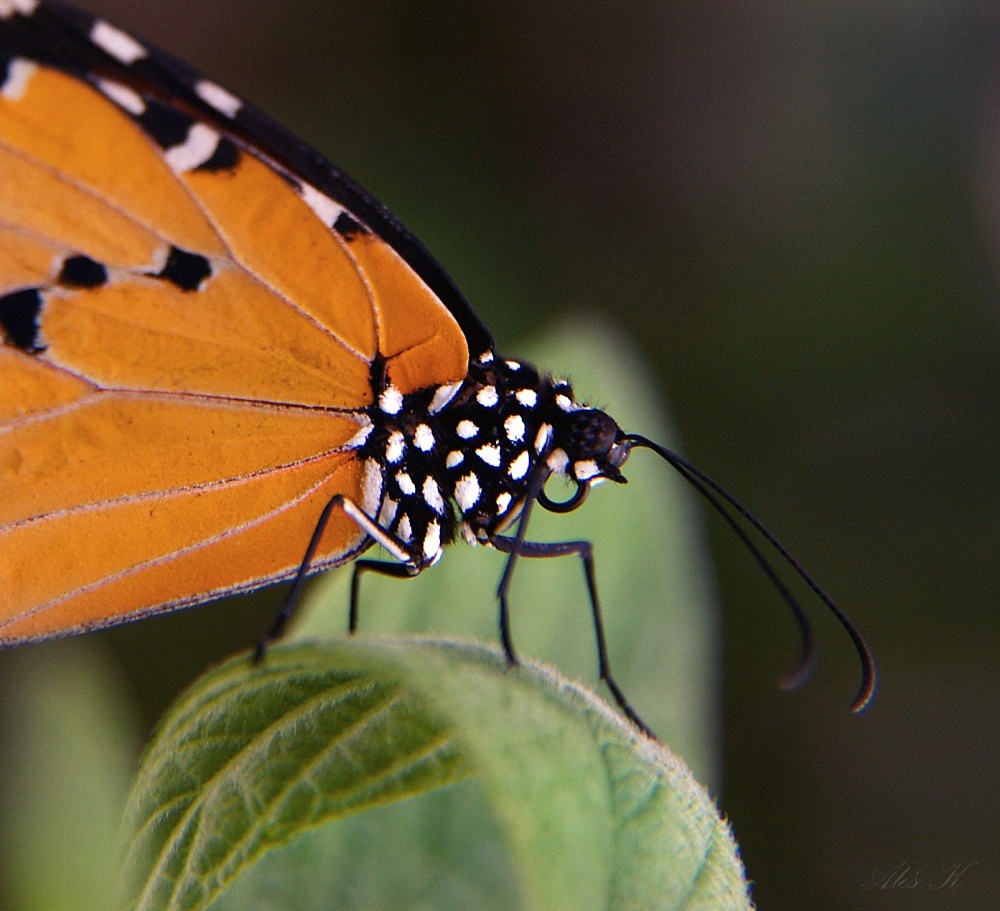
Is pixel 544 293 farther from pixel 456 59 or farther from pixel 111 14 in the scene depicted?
pixel 111 14

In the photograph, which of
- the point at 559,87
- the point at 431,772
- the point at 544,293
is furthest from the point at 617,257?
the point at 431,772

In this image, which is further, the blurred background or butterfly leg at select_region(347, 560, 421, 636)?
the blurred background

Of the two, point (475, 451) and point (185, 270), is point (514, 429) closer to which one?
point (475, 451)

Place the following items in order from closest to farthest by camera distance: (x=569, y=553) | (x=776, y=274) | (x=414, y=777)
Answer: (x=414, y=777) < (x=569, y=553) < (x=776, y=274)

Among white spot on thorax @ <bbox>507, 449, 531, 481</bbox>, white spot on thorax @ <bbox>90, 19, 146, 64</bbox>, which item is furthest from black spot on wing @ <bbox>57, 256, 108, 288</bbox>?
white spot on thorax @ <bbox>507, 449, 531, 481</bbox>

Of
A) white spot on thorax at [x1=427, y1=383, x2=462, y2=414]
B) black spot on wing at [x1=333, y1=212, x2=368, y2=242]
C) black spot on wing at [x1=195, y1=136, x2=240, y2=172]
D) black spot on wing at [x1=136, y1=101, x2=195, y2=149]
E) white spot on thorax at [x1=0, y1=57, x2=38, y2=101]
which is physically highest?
white spot on thorax at [x1=0, y1=57, x2=38, y2=101]

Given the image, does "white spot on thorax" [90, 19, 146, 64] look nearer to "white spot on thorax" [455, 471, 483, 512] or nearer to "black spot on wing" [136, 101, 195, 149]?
"black spot on wing" [136, 101, 195, 149]

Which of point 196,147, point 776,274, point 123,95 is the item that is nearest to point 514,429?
point 196,147
